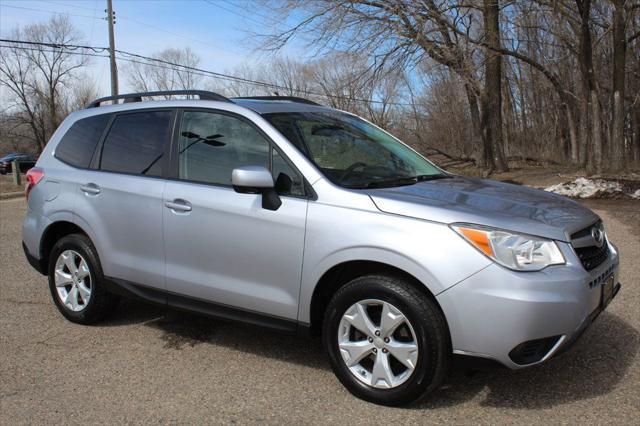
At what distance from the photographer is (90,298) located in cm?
472

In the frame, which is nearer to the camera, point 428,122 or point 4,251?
point 4,251

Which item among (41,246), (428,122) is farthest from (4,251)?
(428,122)

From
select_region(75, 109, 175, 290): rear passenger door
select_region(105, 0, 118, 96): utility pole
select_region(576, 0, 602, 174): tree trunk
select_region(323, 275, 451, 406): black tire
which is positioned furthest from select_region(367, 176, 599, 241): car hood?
select_region(105, 0, 118, 96): utility pole

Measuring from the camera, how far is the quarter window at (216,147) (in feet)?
12.8

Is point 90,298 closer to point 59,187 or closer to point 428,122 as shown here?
point 59,187

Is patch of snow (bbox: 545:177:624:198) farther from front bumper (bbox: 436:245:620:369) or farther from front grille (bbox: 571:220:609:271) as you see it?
front bumper (bbox: 436:245:620:369)

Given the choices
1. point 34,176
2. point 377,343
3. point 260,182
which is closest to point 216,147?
point 260,182

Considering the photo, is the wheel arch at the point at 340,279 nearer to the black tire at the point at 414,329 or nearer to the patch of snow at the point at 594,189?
the black tire at the point at 414,329

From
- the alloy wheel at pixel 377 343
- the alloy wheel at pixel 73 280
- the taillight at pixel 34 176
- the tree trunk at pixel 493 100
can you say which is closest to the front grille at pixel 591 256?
the alloy wheel at pixel 377 343

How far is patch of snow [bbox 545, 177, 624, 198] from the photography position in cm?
1248

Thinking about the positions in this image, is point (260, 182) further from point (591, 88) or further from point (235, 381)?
point (591, 88)

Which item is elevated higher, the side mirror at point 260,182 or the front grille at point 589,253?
the side mirror at point 260,182

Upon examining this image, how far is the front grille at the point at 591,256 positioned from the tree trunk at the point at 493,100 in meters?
16.8

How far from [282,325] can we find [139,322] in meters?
1.87
